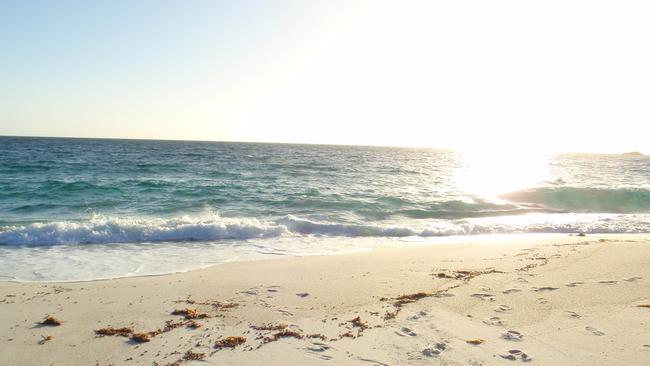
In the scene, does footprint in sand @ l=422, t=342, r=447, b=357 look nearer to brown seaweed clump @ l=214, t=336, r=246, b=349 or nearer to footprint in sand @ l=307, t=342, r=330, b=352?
footprint in sand @ l=307, t=342, r=330, b=352

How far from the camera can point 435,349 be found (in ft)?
14.0

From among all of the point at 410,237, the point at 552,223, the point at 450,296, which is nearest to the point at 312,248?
the point at 410,237

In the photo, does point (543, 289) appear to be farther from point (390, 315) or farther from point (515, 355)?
point (390, 315)

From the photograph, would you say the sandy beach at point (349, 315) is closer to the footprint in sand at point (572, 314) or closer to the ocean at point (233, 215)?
the footprint in sand at point (572, 314)

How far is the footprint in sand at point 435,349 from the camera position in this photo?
4170 millimetres

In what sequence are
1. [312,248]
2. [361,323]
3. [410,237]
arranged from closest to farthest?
[361,323], [312,248], [410,237]

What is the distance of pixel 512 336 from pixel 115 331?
454 centimetres

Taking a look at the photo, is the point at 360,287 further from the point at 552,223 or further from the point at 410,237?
the point at 552,223

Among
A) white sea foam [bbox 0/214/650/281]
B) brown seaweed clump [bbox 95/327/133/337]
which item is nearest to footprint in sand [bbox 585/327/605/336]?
brown seaweed clump [bbox 95/327/133/337]

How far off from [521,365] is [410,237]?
8781 millimetres

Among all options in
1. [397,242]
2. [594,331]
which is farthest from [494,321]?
[397,242]

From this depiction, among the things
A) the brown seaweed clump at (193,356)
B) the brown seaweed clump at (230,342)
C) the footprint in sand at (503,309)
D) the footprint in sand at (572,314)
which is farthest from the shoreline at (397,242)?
the footprint in sand at (572,314)

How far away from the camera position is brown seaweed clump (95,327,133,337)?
189 inches

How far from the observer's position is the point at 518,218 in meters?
16.7
